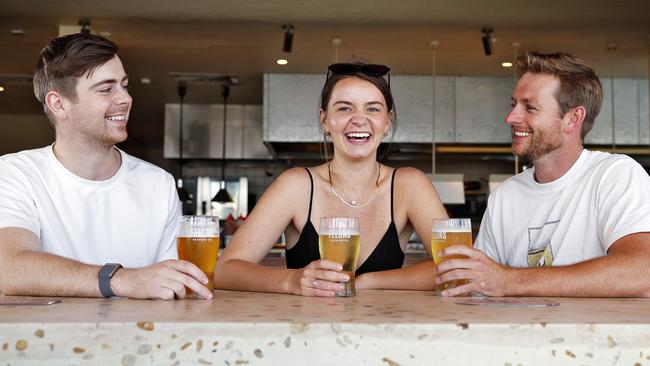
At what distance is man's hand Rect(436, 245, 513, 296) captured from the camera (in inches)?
55.7

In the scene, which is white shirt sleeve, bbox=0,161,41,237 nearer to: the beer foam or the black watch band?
the black watch band

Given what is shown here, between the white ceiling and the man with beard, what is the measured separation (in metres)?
2.98

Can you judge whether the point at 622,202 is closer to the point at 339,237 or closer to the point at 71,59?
the point at 339,237

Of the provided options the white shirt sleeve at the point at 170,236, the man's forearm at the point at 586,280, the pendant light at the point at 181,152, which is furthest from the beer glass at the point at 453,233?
the pendant light at the point at 181,152

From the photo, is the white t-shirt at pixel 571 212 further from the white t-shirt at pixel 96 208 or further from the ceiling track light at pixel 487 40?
the ceiling track light at pixel 487 40

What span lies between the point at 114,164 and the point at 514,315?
1.35m

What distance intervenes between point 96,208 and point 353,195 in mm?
746

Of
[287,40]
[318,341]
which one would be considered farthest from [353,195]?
[287,40]

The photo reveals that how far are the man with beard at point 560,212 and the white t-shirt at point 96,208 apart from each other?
0.92 m

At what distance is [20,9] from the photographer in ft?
17.3

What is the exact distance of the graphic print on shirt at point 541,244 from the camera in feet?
6.54

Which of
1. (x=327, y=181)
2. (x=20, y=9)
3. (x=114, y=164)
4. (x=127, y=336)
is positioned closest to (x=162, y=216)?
(x=114, y=164)

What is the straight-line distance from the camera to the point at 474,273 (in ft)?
4.67

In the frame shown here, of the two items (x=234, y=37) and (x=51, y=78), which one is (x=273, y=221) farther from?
(x=234, y=37)
